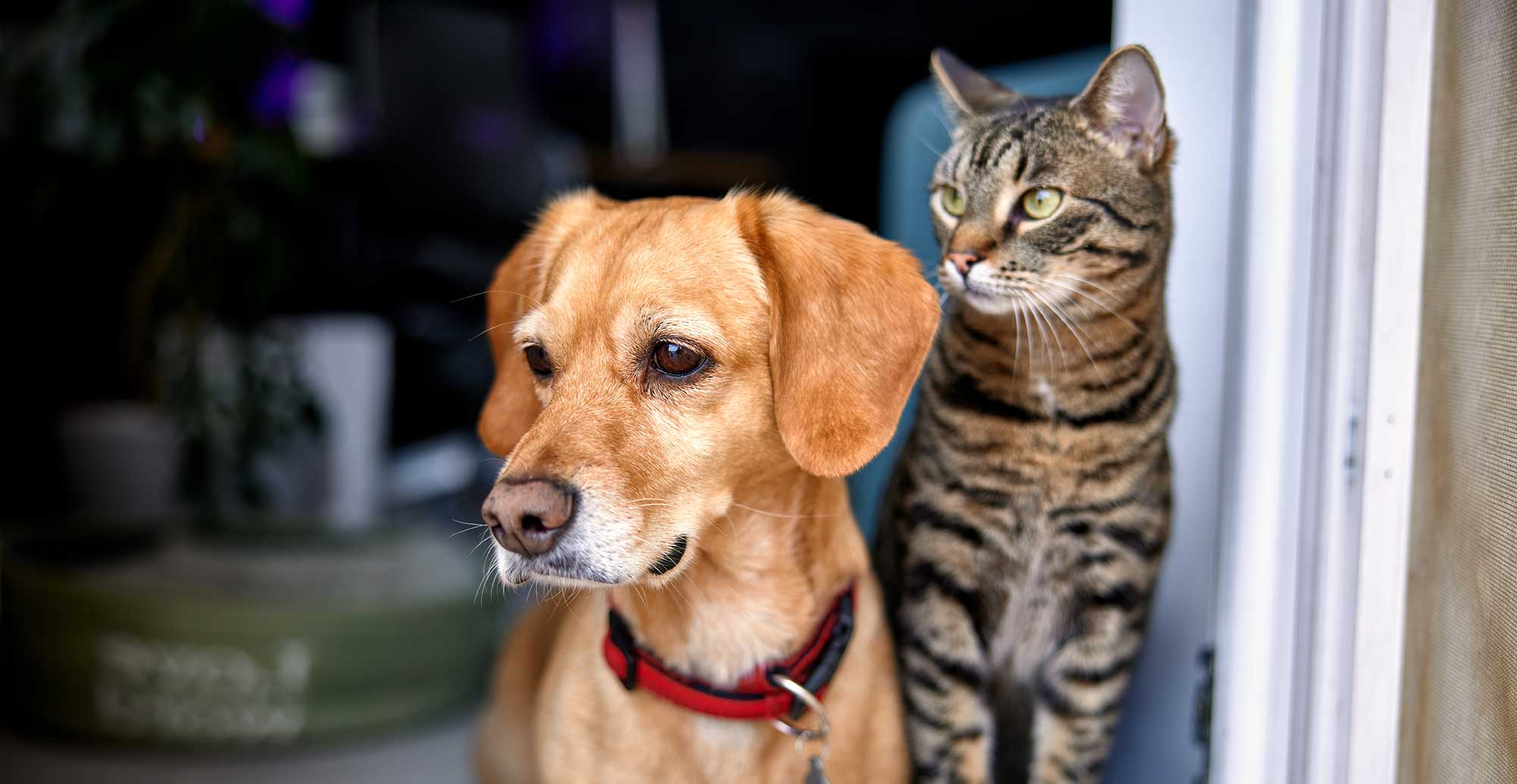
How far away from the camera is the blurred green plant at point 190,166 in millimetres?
2096

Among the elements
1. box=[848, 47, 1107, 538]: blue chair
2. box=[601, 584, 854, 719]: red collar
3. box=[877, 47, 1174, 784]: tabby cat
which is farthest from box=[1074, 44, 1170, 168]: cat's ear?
box=[601, 584, 854, 719]: red collar

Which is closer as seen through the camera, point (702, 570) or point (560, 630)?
point (702, 570)

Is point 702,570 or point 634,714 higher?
point 702,570

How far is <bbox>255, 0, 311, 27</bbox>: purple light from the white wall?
Answer: 1.99m

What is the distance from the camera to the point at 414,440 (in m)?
4.01

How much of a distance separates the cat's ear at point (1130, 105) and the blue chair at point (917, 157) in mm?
404

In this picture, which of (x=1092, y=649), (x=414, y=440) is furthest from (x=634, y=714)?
(x=414, y=440)

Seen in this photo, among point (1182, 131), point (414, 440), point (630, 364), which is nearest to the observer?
point (630, 364)

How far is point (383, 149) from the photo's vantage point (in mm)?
3531

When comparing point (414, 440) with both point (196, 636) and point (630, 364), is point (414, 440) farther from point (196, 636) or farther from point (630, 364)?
point (630, 364)

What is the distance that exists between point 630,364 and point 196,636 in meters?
1.50

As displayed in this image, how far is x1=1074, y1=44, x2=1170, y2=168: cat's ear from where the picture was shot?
0.95 metres

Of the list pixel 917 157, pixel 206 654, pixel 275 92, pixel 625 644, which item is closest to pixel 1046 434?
pixel 625 644

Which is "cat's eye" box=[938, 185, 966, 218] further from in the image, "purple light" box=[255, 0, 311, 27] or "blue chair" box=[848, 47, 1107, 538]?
"purple light" box=[255, 0, 311, 27]
